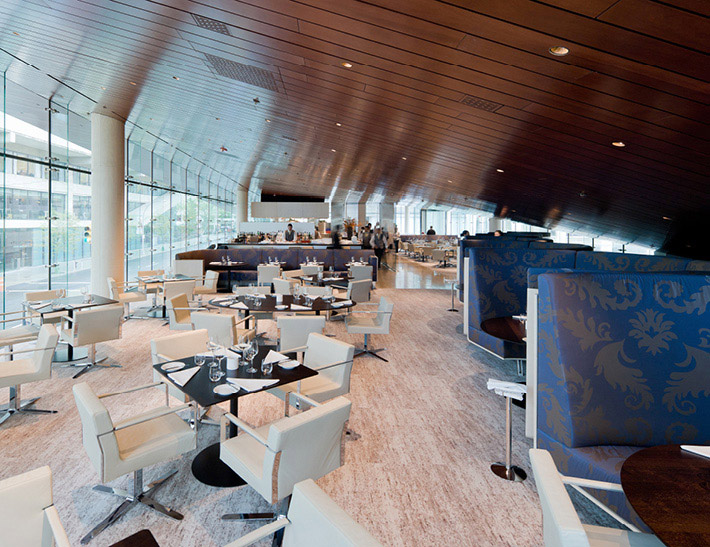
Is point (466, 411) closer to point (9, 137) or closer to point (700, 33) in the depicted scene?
point (700, 33)

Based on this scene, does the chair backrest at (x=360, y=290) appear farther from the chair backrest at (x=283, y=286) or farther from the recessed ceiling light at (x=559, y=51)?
the recessed ceiling light at (x=559, y=51)

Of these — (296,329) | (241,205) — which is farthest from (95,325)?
(241,205)

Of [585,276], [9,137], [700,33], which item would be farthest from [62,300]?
[700,33]

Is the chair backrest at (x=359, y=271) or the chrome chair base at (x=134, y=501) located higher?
the chair backrest at (x=359, y=271)

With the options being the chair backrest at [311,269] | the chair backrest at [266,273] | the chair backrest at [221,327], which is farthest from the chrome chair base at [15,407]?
the chair backrest at [311,269]

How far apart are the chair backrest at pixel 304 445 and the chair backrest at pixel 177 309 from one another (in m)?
4.09

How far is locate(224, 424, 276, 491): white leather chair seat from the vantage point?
2270mm

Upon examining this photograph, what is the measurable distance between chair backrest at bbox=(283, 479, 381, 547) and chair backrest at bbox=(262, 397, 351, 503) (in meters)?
0.56

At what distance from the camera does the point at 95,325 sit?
484cm

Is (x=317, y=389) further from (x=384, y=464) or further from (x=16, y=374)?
(x=16, y=374)

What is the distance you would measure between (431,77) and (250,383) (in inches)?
144

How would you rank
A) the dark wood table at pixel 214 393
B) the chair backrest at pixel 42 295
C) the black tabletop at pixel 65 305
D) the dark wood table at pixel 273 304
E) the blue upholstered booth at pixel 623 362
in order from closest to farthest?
1. the blue upholstered booth at pixel 623 362
2. the dark wood table at pixel 214 393
3. the black tabletop at pixel 65 305
4. the dark wood table at pixel 273 304
5. the chair backrest at pixel 42 295

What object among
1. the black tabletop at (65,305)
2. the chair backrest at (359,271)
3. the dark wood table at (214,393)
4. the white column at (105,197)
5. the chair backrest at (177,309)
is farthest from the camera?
the chair backrest at (359,271)

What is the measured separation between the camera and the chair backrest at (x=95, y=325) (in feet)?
15.5
